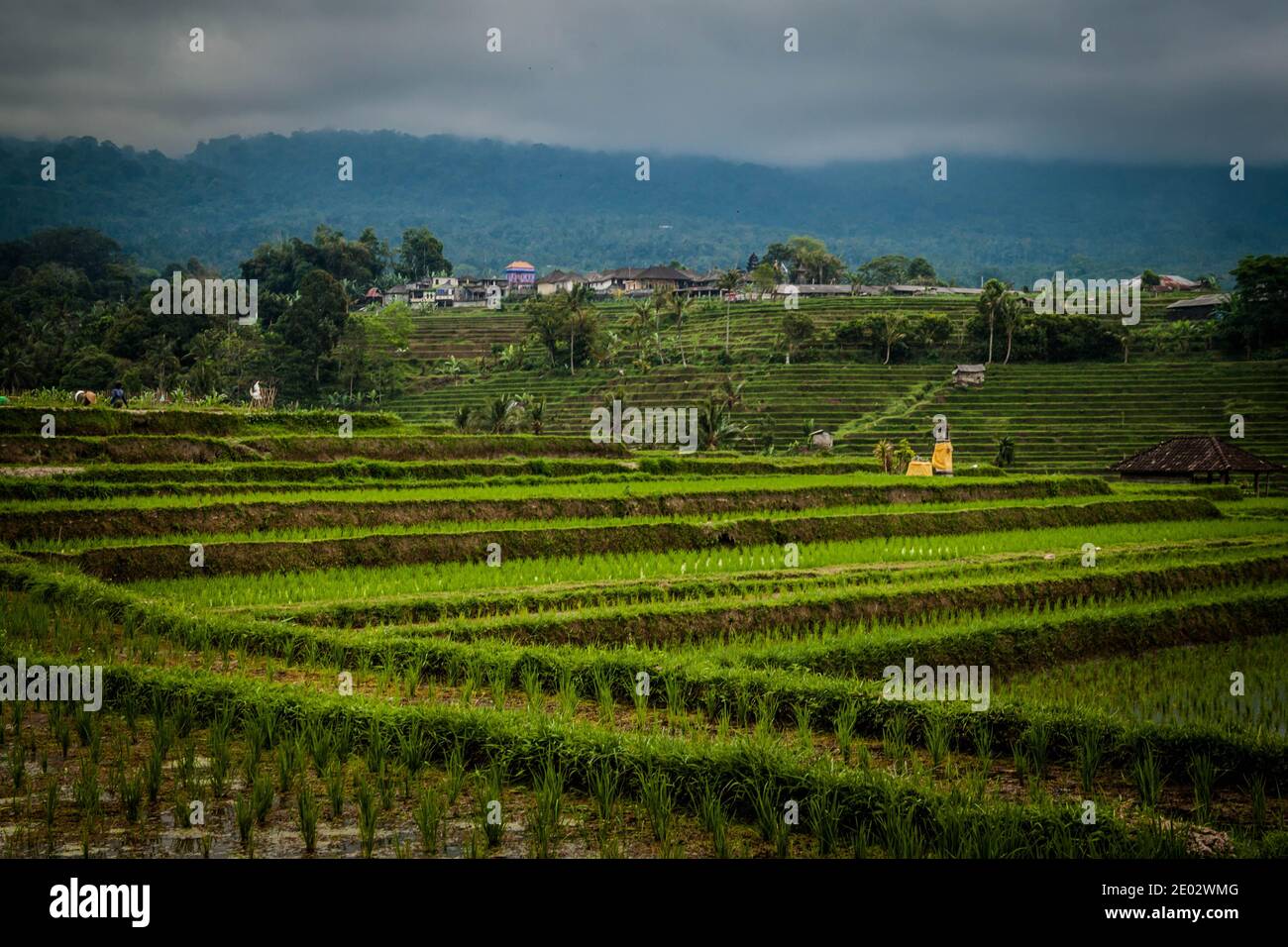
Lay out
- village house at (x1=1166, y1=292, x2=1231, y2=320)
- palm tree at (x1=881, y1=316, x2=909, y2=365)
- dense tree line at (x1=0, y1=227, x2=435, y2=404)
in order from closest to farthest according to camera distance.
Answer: dense tree line at (x1=0, y1=227, x2=435, y2=404) < palm tree at (x1=881, y1=316, x2=909, y2=365) < village house at (x1=1166, y1=292, x2=1231, y2=320)

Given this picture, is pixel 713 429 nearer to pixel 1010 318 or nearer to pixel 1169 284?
pixel 1010 318

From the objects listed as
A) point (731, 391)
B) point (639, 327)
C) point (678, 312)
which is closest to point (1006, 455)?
point (731, 391)

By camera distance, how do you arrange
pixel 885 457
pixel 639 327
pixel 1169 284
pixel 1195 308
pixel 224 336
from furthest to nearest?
pixel 1169 284, pixel 639 327, pixel 1195 308, pixel 224 336, pixel 885 457

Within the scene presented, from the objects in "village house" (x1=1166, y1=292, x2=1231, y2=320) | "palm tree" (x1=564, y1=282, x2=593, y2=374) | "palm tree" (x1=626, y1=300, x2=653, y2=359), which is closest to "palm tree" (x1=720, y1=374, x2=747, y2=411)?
"palm tree" (x1=564, y1=282, x2=593, y2=374)

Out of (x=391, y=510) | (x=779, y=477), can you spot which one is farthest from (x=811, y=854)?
(x=779, y=477)

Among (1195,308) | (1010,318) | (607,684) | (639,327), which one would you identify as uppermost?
(1195,308)

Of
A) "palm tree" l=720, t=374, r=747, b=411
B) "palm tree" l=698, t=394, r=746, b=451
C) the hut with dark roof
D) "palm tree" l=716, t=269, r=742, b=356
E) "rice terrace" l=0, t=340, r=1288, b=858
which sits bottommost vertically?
"rice terrace" l=0, t=340, r=1288, b=858

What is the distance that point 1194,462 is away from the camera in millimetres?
33438

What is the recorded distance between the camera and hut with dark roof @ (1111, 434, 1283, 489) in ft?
108

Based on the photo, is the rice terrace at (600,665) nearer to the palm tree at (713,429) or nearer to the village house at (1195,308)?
the palm tree at (713,429)

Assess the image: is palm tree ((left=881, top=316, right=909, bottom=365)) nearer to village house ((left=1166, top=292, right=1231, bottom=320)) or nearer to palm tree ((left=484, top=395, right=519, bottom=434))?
village house ((left=1166, top=292, right=1231, bottom=320))

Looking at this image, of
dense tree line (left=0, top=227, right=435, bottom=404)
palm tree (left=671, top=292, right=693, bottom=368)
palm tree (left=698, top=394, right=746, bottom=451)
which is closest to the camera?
palm tree (left=698, top=394, right=746, bottom=451)

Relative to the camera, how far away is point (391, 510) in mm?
17609

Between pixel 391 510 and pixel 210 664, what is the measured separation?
8778 mm
